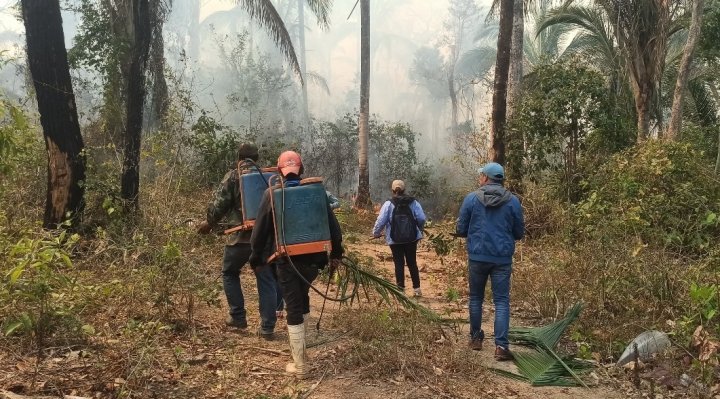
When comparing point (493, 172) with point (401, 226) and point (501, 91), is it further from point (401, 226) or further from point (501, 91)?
point (501, 91)

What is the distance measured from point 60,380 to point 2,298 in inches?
28.6

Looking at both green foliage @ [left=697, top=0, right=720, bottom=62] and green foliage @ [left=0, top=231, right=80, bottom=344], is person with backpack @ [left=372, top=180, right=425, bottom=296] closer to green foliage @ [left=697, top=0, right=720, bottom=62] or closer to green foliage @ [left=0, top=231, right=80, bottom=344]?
green foliage @ [left=0, top=231, right=80, bottom=344]

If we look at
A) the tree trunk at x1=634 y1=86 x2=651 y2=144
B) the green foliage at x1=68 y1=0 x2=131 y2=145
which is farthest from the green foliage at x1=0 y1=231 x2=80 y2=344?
the tree trunk at x1=634 y1=86 x2=651 y2=144

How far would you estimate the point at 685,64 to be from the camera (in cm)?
1103

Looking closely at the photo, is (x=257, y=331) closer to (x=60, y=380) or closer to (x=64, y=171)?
(x=60, y=380)

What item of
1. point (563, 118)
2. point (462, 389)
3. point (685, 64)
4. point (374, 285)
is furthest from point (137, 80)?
point (685, 64)

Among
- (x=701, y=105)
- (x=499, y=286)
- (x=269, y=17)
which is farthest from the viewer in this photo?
(x=701, y=105)

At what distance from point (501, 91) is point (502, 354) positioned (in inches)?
302

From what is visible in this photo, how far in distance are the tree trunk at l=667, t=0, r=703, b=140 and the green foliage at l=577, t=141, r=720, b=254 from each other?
2.46 meters

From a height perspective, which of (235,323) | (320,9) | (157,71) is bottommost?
(235,323)

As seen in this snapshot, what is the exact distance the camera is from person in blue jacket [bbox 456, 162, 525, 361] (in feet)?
14.8

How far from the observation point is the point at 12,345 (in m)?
3.62

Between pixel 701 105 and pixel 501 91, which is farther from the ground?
pixel 701 105

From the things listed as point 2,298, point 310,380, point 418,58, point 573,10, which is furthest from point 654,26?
point 418,58
